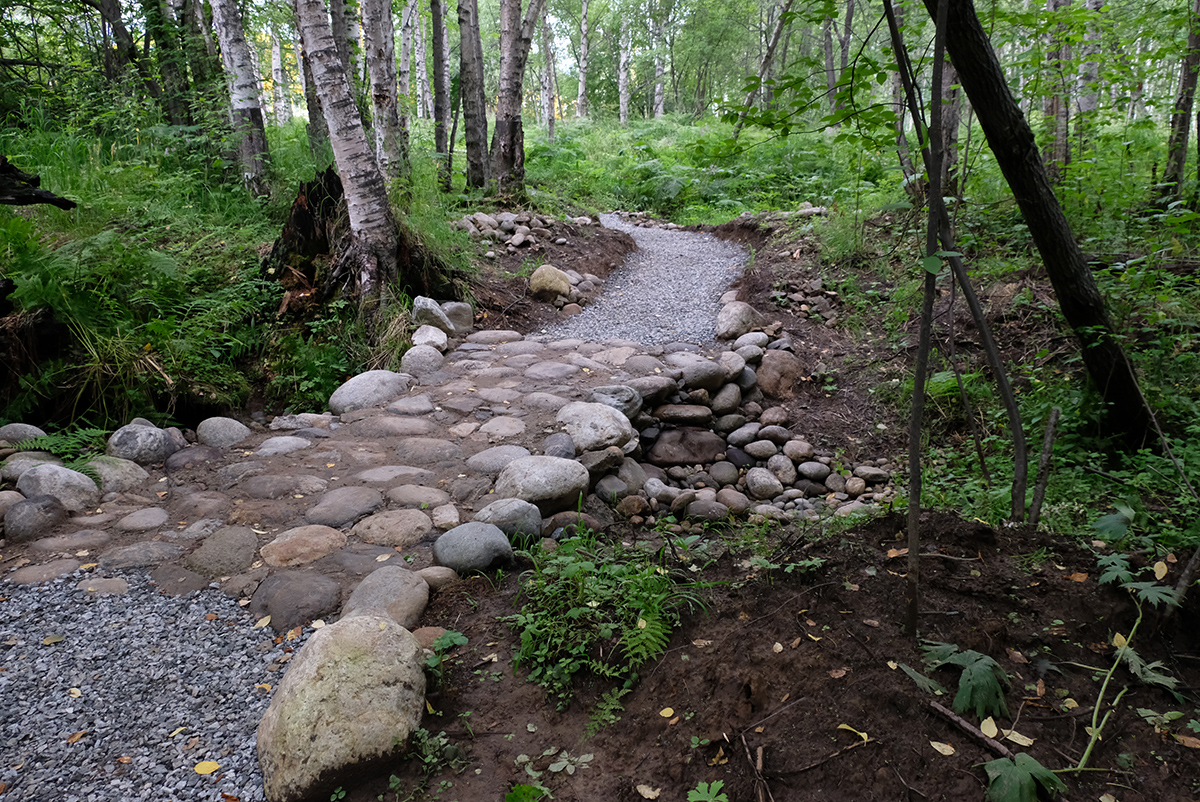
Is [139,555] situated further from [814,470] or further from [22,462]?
[814,470]

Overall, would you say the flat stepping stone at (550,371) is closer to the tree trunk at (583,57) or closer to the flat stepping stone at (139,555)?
the flat stepping stone at (139,555)

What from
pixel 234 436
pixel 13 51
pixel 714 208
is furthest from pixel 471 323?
pixel 13 51

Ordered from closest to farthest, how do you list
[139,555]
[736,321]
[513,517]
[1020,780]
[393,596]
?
[1020,780]
[393,596]
[139,555]
[513,517]
[736,321]

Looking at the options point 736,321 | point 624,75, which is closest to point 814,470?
point 736,321

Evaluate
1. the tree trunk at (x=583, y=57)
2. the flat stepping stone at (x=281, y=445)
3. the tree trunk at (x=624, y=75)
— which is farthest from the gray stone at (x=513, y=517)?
the tree trunk at (x=583, y=57)

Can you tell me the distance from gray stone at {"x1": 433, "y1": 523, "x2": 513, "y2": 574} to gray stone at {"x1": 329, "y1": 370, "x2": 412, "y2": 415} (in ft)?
7.15

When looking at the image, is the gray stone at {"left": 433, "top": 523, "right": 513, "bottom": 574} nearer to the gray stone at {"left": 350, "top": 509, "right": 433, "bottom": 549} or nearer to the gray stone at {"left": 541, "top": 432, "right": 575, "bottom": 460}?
the gray stone at {"left": 350, "top": 509, "right": 433, "bottom": 549}

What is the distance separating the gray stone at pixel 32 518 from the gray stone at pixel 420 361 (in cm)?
262

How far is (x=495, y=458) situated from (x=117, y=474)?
2.10 metres

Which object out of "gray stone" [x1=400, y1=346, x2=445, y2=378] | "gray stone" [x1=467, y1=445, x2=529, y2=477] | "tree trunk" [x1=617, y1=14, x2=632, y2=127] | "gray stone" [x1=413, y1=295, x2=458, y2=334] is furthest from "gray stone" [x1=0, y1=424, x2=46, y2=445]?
"tree trunk" [x1=617, y1=14, x2=632, y2=127]

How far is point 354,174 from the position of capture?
18.2ft

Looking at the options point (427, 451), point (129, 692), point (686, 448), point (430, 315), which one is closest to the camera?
point (129, 692)

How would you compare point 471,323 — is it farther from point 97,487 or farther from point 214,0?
point 214,0

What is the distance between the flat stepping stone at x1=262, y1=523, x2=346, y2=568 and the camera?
9.79 ft
